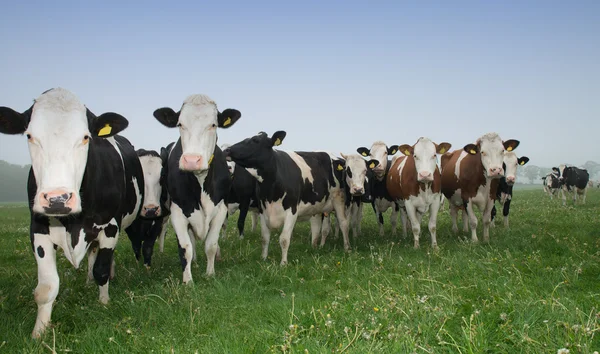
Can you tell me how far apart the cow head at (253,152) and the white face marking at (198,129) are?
199cm

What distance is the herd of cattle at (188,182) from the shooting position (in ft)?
14.8

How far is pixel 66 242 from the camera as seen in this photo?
16.3ft

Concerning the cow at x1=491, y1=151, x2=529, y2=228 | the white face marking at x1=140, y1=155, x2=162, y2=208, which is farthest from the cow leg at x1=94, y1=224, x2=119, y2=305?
the cow at x1=491, y1=151, x2=529, y2=228

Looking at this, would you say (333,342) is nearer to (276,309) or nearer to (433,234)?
(276,309)

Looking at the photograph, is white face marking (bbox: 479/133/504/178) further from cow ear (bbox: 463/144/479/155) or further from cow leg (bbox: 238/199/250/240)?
cow leg (bbox: 238/199/250/240)

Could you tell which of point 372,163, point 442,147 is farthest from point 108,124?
point 442,147

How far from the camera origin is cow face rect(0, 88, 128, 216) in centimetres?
407

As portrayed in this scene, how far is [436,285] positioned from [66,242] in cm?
458

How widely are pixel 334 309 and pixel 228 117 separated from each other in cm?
375

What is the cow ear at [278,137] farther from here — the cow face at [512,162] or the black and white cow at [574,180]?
the black and white cow at [574,180]

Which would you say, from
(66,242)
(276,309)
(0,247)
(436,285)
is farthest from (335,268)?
(0,247)

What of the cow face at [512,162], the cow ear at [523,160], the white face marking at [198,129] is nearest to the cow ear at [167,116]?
the white face marking at [198,129]

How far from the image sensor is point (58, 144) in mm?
4352

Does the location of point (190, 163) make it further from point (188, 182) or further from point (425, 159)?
point (425, 159)
